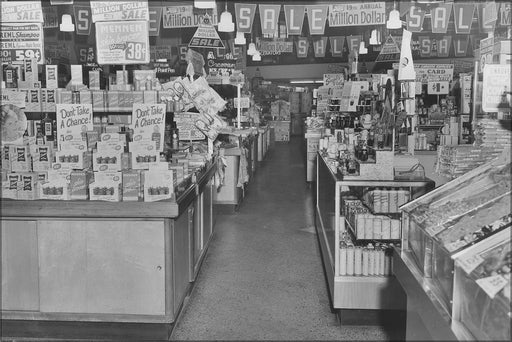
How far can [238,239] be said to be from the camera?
679cm

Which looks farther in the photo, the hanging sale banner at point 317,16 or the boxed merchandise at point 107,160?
the hanging sale banner at point 317,16

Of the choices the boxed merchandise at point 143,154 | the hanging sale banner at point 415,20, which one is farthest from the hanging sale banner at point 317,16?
the boxed merchandise at point 143,154

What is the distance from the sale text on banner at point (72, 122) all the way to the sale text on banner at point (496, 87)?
2861mm

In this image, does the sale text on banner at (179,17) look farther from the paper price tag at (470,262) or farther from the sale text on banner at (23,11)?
the paper price tag at (470,262)

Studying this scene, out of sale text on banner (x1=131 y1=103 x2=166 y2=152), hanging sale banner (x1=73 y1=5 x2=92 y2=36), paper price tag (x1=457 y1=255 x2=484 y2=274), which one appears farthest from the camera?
hanging sale banner (x1=73 y1=5 x2=92 y2=36)

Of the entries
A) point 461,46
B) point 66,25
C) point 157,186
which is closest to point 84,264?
point 157,186

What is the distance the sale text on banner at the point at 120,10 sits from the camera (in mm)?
4707

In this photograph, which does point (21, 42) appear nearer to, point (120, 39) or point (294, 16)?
point (120, 39)

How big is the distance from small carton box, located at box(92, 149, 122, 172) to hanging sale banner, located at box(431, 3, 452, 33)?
6.99 meters

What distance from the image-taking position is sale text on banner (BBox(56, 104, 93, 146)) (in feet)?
13.2

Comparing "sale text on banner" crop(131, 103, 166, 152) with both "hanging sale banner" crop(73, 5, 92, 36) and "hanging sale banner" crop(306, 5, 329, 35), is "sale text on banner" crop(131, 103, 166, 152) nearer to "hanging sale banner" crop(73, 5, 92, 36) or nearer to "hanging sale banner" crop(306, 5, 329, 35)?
"hanging sale banner" crop(306, 5, 329, 35)

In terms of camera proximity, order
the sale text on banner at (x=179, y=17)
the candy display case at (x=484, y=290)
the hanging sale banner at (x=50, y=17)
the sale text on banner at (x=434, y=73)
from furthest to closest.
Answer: the sale text on banner at (x=434, y=73)
the hanging sale banner at (x=50, y=17)
the sale text on banner at (x=179, y=17)
the candy display case at (x=484, y=290)

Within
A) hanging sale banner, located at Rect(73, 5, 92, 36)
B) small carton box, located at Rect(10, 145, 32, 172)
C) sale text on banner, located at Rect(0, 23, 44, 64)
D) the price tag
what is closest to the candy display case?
small carton box, located at Rect(10, 145, 32, 172)

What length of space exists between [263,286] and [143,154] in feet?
5.96
